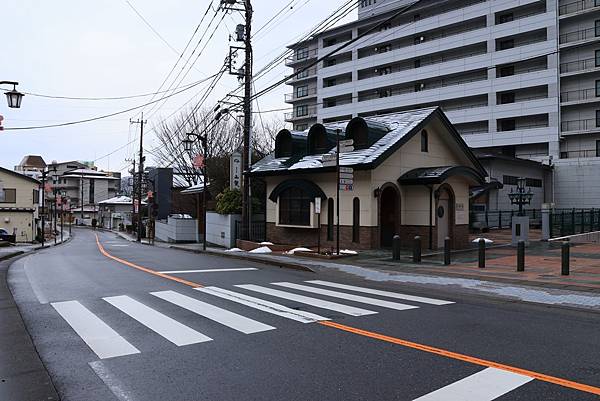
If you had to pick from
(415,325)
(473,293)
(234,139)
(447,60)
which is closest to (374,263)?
(473,293)

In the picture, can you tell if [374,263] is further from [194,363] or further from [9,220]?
[9,220]

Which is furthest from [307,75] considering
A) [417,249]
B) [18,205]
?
[417,249]

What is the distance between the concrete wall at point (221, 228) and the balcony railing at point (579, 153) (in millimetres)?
36752

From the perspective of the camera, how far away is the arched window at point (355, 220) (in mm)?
20406

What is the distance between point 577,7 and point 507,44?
7236mm

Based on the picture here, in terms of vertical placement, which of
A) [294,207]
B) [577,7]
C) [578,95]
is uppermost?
[577,7]

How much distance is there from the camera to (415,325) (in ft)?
24.8

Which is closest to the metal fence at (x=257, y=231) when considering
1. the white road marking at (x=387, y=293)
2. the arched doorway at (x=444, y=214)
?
the arched doorway at (x=444, y=214)

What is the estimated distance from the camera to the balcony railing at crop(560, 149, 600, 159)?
156 ft

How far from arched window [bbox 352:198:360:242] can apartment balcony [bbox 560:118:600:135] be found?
37.2m

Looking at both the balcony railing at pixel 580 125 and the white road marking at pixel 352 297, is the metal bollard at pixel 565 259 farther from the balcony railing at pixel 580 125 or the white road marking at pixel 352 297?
the balcony railing at pixel 580 125

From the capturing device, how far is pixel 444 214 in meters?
22.0

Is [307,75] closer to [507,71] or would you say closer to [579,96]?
[507,71]

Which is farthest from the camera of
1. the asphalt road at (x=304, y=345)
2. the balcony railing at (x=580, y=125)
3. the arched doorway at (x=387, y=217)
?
the balcony railing at (x=580, y=125)
